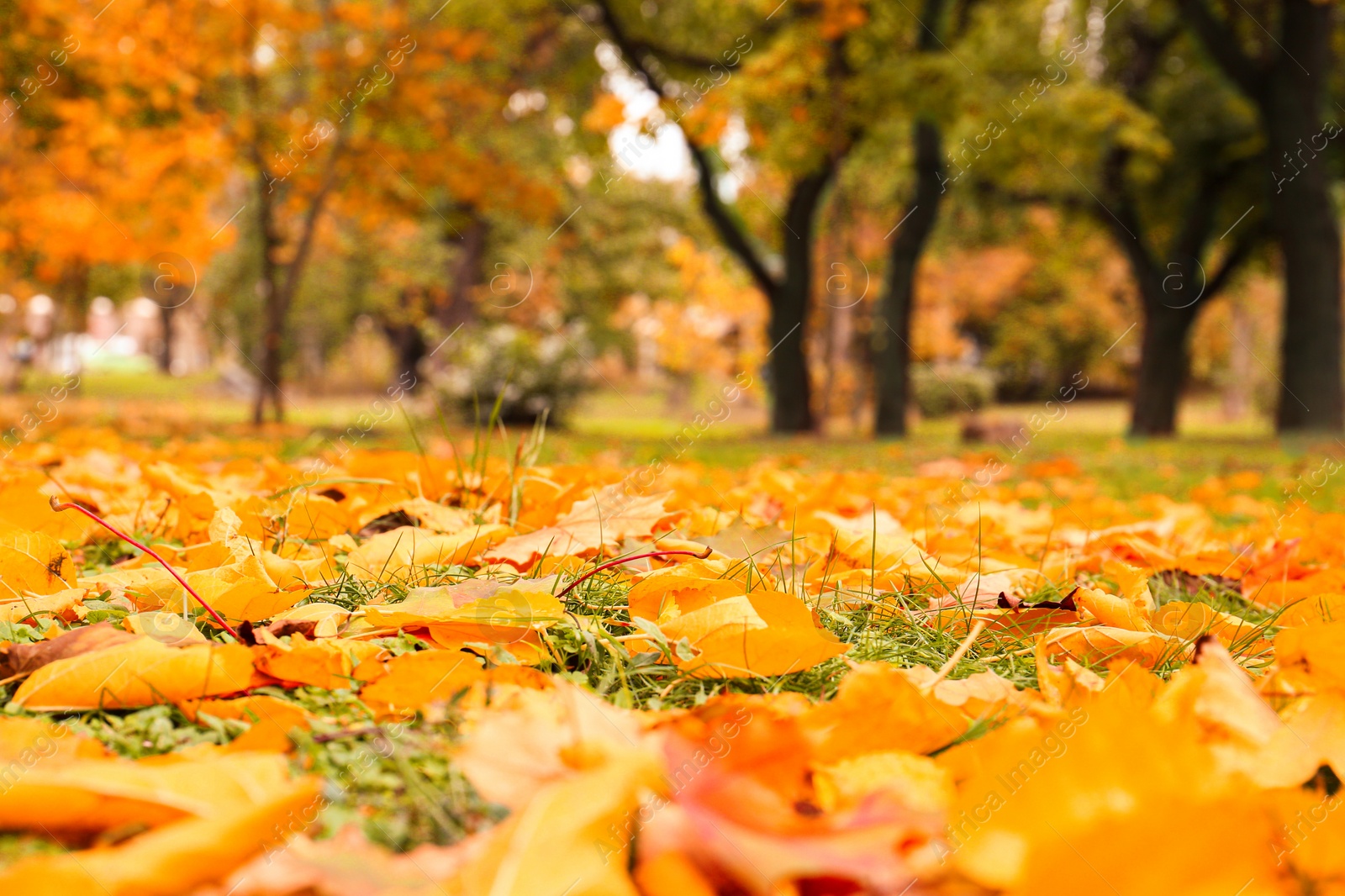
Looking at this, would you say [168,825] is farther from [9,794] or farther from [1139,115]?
[1139,115]

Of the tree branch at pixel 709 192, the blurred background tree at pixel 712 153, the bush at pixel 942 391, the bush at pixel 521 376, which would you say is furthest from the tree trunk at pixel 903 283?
the bush at pixel 942 391

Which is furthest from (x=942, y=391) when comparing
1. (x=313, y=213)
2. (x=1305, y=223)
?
(x=313, y=213)

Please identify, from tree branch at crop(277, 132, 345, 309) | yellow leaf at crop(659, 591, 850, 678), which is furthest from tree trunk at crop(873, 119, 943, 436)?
yellow leaf at crop(659, 591, 850, 678)

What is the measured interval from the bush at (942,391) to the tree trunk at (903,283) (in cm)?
1210

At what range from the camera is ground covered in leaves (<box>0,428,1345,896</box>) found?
0.58 m

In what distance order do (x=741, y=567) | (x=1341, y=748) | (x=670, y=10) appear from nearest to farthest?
1. (x=1341, y=748)
2. (x=741, y=567)
3. (x=670, y=10)

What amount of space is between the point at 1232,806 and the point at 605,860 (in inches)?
14.4

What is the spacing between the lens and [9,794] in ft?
2.07

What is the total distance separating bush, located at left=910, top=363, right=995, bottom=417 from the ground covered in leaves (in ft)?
74.2

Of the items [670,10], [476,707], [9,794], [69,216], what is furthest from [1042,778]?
[69,216]

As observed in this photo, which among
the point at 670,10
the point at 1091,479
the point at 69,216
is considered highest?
the point at 670,10

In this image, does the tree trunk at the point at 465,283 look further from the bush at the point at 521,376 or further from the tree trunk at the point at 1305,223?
the tree trunk at the point at 1305,223

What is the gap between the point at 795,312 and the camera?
1180 centimetres

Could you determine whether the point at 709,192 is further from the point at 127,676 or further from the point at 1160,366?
the point at 127,676
